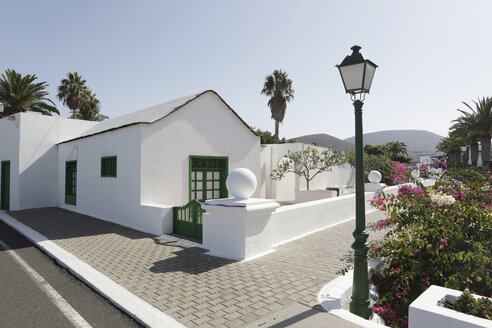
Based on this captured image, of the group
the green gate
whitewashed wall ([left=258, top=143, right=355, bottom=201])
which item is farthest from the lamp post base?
whitewashed wall ([left=258, top=143, right=355, bottom=201])

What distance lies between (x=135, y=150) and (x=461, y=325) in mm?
9356

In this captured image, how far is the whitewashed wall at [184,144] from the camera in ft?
32.8

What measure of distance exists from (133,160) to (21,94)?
72.9 ft

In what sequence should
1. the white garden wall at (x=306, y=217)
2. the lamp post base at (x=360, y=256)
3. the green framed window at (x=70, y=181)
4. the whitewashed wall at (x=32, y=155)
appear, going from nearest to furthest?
the lamp post base at (x=360, y=256), the white garden wall at (x=306, y=217), the green framed window at (x=70, y=181), the whitewashed wall at (x=32, y=155)

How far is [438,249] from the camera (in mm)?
5254

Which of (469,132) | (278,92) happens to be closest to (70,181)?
(278,92)

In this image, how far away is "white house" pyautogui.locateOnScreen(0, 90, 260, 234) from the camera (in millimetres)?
10000

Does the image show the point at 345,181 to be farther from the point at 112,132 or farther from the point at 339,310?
the point at 339,310

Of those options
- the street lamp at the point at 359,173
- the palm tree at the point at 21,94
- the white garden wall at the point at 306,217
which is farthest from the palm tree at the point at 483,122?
the palm tree at the point at 21,94

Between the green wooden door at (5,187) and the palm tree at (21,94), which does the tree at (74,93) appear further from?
the green wooden door at (5,187)

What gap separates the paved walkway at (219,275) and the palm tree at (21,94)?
22128mm

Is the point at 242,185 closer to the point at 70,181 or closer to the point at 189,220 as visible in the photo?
the point at 189,220

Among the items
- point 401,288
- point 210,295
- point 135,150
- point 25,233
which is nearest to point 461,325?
point 401,288

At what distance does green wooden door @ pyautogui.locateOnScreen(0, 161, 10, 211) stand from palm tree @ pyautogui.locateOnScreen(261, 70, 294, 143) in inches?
986
